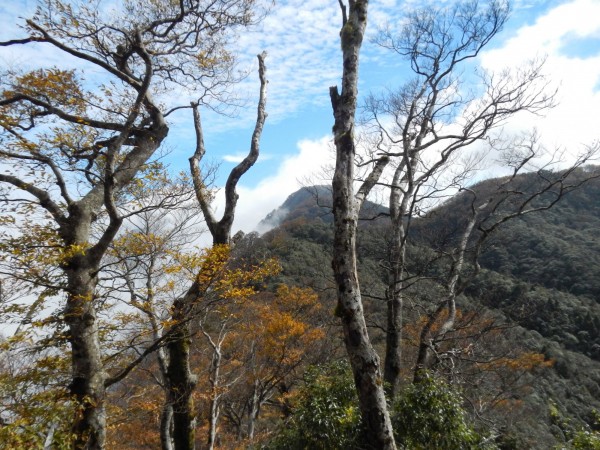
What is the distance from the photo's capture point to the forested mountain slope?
713 inches

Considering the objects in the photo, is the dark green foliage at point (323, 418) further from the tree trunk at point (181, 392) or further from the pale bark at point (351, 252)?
the tree trunk at point (181, 392)

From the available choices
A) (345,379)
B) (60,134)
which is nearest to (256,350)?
(345,379)

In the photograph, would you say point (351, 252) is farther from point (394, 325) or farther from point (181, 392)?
point (181, 392)

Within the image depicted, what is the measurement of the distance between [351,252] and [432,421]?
238 cm

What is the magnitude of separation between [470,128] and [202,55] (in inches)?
212

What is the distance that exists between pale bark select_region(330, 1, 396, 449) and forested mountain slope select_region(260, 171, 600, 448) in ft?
7.64

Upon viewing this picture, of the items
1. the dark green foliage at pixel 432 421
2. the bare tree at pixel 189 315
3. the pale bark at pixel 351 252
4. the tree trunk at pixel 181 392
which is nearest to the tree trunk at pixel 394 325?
the dark green foliage at pixel 432 421

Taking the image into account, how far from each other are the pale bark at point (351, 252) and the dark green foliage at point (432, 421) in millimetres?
1108

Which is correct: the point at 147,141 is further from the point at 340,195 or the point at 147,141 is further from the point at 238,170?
the point at 340,195

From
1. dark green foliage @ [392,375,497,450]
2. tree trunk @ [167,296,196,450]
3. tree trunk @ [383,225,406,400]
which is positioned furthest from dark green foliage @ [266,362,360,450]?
tree trunk @ [167,296,196,450]

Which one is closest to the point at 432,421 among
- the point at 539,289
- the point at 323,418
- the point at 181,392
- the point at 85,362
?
the point at 323,418

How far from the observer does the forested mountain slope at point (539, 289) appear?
1811cm

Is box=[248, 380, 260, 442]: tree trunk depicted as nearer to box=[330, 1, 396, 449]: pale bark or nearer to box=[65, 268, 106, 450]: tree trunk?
box=[65, 268, 106, 450]: tree trunk

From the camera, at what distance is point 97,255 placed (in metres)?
4.82
